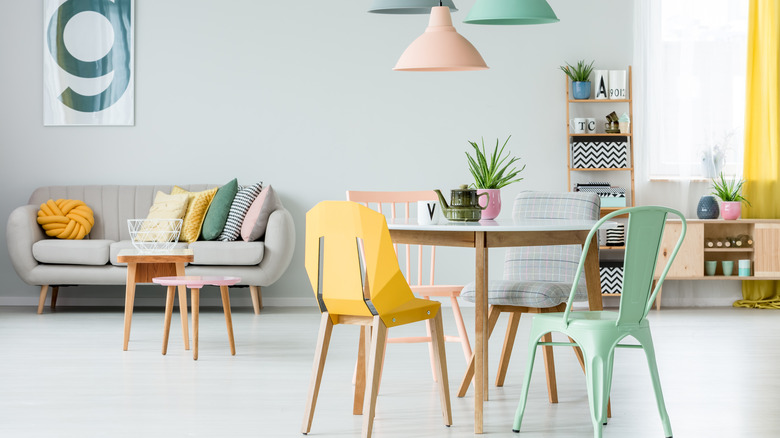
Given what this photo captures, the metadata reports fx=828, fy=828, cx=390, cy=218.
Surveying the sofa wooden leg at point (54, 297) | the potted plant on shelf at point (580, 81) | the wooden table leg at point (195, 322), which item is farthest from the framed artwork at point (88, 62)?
the potted plant on shelf at point (580, 81)

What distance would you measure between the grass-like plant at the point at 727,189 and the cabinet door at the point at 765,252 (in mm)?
263

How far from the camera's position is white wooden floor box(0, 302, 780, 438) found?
2756 millimetres

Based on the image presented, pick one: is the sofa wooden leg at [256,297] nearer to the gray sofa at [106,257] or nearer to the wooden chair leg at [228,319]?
the gray sofa at [106,257]

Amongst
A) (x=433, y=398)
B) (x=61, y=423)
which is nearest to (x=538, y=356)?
(x=433, y=398)

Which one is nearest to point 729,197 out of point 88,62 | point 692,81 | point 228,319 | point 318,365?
point 692,81

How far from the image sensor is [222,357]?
13.2 ft

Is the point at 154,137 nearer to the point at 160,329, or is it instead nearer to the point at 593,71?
the point at 160,329

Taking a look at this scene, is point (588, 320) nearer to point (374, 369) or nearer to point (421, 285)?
point (374, 369)

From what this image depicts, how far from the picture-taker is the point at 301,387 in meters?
3.36

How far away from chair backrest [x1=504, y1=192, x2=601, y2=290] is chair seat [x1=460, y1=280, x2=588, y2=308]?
324 millimetres

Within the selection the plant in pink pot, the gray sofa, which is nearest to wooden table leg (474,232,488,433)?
the gray sofa

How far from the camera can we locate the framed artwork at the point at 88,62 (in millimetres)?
6191

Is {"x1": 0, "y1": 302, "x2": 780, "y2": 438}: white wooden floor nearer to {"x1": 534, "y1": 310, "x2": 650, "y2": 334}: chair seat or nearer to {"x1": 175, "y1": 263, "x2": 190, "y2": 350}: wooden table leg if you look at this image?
{"x1": 175, "y1": 263, "x2": 190, "y2": 350}: wooden table leg

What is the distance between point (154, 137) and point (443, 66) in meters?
3.60
